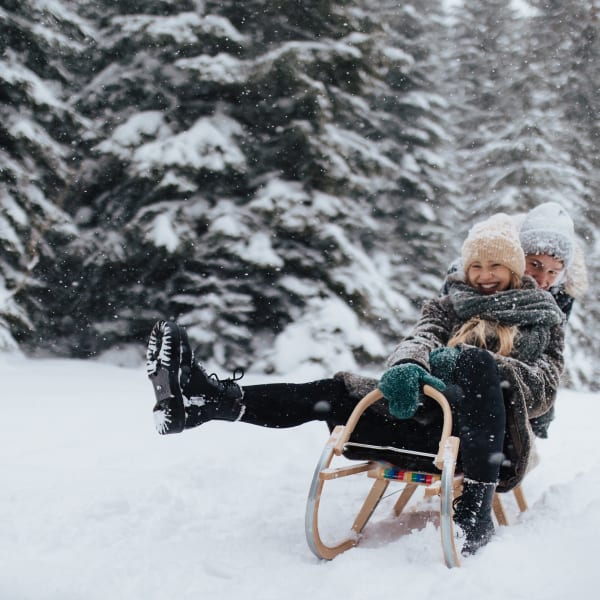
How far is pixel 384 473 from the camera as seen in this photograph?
2.70 meters

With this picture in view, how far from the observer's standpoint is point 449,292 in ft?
11.2

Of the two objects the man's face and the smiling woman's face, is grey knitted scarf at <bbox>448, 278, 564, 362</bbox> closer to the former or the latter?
the smiling woman's face

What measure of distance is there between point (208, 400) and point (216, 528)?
60cm

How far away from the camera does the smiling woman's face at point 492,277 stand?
3227mm

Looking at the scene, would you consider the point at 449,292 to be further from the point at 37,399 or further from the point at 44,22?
the point at 44,22

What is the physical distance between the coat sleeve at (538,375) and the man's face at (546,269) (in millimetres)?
690

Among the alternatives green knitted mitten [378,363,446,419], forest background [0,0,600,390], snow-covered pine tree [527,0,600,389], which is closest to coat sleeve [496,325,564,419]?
green knitted mitten [378,363,446,419]

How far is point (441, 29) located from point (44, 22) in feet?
34.2

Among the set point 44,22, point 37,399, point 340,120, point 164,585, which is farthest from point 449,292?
point 44,22

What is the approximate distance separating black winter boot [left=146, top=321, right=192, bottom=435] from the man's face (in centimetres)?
208

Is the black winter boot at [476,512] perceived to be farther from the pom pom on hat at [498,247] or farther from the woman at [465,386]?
the pom pom on hat at [498,247]

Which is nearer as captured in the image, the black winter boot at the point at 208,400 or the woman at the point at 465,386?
the woman at the point at 465,386

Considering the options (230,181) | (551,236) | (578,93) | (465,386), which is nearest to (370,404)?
(465,386)

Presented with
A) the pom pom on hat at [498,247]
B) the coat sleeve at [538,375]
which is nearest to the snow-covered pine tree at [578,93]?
the pom pom on hat at [498,247]
